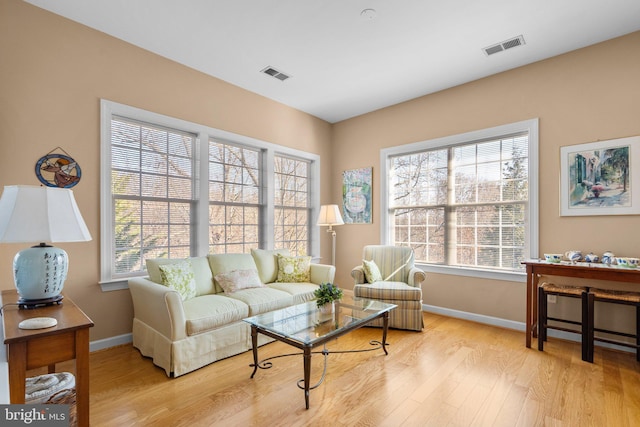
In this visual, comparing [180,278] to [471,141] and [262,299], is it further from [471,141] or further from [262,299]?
[471,141]

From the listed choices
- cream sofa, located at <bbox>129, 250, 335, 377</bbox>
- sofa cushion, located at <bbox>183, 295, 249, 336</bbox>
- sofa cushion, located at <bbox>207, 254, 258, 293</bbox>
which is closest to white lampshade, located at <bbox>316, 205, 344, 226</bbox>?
cream sofa, located at <bbox>129, 250, 335, 377</bbox>

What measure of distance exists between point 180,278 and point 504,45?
12.8 ft

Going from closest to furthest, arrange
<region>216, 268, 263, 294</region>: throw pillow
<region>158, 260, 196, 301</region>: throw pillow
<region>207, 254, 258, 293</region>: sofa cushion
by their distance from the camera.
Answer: <region>158, 260, 196, 301</region>: throw pillow → <region>216, 268, 263, 294</region>: throw pillow → <region>207, 254, 258, 293</region>: sofa cushion

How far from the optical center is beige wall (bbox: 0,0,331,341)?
2512 millimetres

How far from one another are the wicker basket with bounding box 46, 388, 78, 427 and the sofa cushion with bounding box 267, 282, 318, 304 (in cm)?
200

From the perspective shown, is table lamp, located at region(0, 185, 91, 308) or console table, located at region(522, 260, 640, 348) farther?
console table, located at region(522, 260, 640, 348)

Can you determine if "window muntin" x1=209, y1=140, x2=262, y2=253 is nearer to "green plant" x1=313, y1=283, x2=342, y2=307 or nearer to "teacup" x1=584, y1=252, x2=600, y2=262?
"green plant" x1=313, y1=283, x2=342, y2=307

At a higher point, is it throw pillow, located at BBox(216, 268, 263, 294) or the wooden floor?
throw pillow, located at BBox(216, 268, 263, 294)

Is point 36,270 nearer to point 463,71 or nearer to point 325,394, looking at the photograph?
point 325,394

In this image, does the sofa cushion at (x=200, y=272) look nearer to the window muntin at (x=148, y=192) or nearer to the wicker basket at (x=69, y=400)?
the window muntin at (x=148, y=192)

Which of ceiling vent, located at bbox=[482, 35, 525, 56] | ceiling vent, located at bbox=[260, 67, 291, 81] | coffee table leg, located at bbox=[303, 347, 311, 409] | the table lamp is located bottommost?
coffee table leg, located at bbox=[303, 347, 311, 409]

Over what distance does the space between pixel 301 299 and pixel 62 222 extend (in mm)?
2299

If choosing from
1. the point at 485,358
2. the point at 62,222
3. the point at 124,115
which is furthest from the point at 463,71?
the point at 62,222

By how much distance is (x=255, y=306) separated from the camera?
9.74ft
